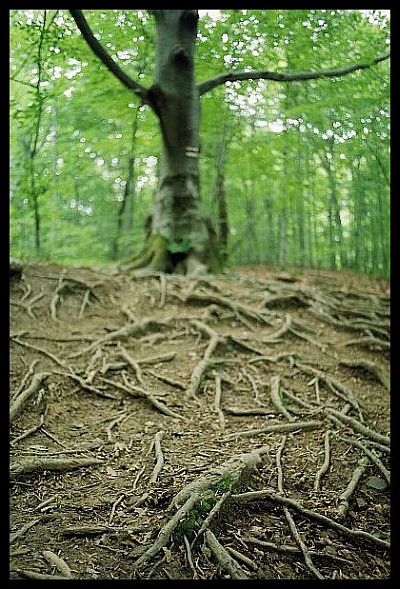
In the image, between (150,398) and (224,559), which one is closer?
(224,559)

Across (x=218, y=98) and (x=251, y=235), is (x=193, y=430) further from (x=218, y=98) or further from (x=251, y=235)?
(x=251, y=235)

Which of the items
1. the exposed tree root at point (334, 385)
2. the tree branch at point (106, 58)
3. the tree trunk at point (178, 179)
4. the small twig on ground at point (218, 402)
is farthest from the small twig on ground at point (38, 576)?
the tree trunk at point (178, 179)

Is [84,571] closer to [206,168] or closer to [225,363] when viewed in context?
[225,363]

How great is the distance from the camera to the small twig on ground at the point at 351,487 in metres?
2.67

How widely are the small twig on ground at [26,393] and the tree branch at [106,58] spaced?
10.1 feet

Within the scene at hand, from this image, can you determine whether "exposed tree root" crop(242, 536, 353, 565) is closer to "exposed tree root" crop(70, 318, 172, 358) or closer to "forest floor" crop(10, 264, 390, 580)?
"forest floor" crop(10, 264, 390, 580)

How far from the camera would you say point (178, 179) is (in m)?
6.69

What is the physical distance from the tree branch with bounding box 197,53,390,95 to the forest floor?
229 centimetres

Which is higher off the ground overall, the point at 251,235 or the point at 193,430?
the point at 251,235

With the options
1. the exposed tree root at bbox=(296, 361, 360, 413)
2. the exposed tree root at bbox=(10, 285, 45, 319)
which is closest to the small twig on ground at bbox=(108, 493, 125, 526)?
the exposed tree root at bbox=(296, 361, 360, 413)

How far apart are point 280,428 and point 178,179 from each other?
417 centimetres

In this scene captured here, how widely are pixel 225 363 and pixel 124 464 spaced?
176 cm

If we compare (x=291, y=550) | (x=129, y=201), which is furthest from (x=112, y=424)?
(x=129, y=201)

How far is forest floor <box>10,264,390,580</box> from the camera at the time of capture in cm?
224
